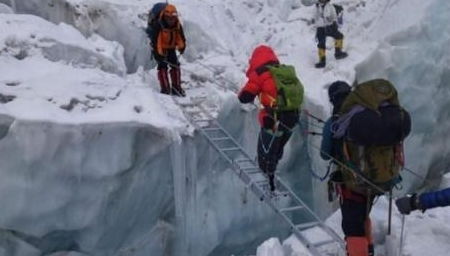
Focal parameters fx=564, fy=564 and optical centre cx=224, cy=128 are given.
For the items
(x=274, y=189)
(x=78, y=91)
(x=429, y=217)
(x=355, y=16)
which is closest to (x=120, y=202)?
(x=78, y=91)

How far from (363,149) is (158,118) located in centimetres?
276

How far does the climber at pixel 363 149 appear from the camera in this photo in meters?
4.00

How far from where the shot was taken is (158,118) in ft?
20.5

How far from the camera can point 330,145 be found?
4.57 m

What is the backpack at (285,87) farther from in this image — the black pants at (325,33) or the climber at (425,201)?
the black pants at (325,33)

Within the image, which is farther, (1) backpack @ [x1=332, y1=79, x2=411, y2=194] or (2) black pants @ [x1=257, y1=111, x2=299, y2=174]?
(2) black pants @ [x1=257, y1=111, x2=299, y2=174]

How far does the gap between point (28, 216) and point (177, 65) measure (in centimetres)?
296

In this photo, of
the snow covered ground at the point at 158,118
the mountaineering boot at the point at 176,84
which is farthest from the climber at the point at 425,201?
the mountaineering boot at the point at 176,84

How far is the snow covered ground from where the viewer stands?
5.61 meters

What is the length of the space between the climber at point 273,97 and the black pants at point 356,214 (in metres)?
1.54

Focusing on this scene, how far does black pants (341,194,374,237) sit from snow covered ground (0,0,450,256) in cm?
63

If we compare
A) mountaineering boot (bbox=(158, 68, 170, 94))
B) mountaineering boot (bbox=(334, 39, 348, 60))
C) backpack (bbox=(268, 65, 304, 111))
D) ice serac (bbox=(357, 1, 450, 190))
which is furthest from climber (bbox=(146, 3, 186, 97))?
ice serac (bbox=(357, 1, 450, 190))

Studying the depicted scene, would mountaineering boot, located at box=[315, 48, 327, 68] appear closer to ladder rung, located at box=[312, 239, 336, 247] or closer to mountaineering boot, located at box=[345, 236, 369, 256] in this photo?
ladder rung, located at box=[312, 239, 336, 247]

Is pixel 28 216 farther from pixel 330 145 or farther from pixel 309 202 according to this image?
pixel 309 202
